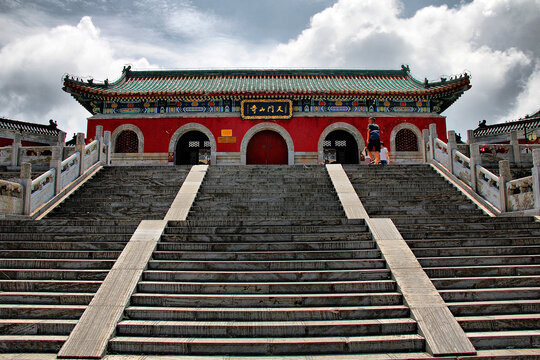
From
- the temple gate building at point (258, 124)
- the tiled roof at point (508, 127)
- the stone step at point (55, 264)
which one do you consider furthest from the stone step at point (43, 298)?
the tiled roof at point (508, 127)

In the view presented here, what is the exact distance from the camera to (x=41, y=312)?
4148mm

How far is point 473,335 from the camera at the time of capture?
12.4 ft

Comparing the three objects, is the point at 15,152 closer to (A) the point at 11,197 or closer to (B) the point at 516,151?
(A) the point at 11,197

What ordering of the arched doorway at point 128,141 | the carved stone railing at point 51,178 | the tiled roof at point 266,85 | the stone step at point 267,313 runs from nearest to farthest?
the stone step at point 267,313 < the carved stone railing at point 51,178 < the tiled roof at point 266,85 < the arched doorway at point 128,141

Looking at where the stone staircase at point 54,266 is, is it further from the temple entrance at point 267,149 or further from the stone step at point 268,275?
the temple entrance at point 267,149

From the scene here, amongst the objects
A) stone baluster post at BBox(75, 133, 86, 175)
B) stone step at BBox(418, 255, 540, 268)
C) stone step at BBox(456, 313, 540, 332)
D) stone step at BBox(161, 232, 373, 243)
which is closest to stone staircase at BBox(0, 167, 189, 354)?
stone step at BBox(161, 232, 373, 243)

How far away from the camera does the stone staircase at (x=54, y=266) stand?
3.93 metres

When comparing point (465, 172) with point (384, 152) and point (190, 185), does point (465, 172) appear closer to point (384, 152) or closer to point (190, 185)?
point (384, 152)

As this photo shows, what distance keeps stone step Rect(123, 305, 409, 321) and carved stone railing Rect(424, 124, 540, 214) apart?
4.18m

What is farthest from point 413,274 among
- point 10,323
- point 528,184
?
point 10,323

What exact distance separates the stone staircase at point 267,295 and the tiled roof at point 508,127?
16.3 meters

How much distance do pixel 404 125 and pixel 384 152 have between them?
224 inches

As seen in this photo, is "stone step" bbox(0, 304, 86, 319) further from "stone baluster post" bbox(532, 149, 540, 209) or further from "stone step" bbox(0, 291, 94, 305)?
"stone baluster post" bbox(532, 149, 540, 209)

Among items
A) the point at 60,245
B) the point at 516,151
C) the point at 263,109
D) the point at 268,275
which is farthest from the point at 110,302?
the point at 263,109
